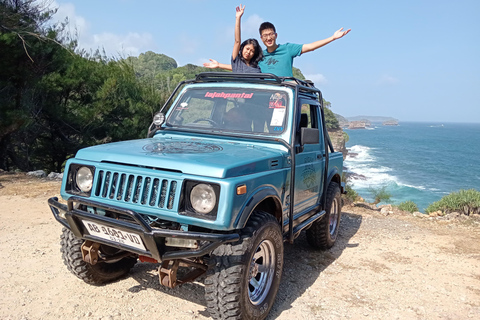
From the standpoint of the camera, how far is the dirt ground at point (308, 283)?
11.7 ft

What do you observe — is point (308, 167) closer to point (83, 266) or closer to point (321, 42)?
point (321, 42)

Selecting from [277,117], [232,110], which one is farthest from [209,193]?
[232,110]

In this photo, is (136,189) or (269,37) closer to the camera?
(136,189)

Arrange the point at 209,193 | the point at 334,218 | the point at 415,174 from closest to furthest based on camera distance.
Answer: the point at 209,193 < the point at 334,218 < the point at 415,174

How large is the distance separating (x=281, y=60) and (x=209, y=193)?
118 inches

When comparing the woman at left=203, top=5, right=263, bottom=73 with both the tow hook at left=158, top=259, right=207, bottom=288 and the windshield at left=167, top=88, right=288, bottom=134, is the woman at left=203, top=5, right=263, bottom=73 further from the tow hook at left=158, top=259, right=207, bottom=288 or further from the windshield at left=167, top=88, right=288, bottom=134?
the tow hook at left=158, top=259, right=207, bottom=288

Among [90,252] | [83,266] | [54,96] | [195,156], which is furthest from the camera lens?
[54,96]

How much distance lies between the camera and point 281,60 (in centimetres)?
525

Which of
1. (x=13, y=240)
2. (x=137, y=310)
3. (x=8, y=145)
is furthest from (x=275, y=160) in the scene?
(x=8, y=145)

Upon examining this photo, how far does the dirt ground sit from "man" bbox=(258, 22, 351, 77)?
2505 mm

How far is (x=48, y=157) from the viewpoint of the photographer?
1590 cm

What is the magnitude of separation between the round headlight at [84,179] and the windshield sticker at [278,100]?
192 centimetres

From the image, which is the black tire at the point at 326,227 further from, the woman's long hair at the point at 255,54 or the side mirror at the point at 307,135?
the woman's long hair at the point at 255,54

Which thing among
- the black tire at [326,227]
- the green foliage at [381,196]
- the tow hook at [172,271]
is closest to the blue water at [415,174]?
the green foliage at [381,196]
